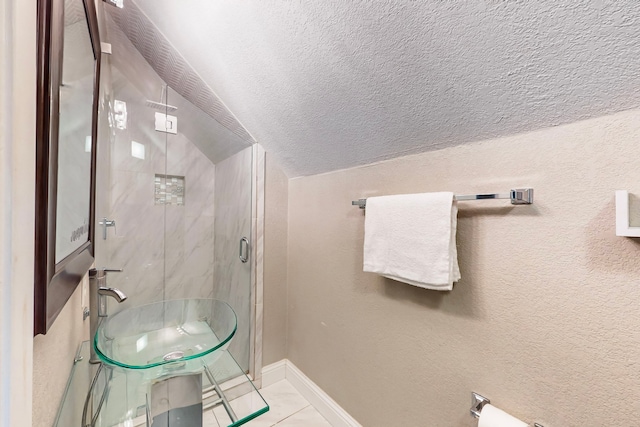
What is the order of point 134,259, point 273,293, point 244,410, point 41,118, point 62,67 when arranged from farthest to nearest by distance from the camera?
point 273,293
point 134,259
point 244,410
point 62,67
point 41,118

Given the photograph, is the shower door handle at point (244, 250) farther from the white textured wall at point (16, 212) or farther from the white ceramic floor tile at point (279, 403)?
the white textured wall at point (16, 212)

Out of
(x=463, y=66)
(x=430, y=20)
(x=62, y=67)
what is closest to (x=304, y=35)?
(x=430, y=20)

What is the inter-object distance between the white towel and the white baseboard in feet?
3.09

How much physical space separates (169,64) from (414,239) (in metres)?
1.84

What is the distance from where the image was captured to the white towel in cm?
104

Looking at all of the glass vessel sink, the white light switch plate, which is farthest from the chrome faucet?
the white light switch plate

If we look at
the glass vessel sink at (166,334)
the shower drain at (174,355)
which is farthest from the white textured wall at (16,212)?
the shower drain at (174,355)

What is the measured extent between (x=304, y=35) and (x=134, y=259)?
1.53 m

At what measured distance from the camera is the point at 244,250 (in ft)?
6.40

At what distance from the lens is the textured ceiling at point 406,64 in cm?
72

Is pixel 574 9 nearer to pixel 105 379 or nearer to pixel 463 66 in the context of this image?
pixel 463 66

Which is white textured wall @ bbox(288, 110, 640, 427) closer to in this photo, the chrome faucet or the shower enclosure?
the shower enclosure

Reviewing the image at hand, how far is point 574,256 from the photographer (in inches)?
32.3

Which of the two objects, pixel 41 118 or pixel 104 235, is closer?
pixel 41 118
